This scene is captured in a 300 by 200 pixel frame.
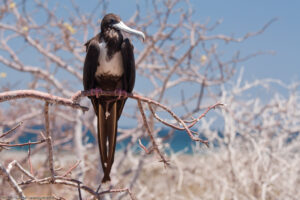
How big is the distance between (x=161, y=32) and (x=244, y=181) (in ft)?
7.10

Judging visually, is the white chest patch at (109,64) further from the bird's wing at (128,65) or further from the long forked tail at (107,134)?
the long forked tail at (107,134)

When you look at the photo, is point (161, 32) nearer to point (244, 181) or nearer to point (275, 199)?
point (244, 181)

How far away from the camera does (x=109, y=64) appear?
7.06 feet

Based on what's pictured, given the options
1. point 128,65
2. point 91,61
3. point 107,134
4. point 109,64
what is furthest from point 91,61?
point 107,134

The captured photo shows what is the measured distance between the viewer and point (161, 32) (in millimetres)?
4668

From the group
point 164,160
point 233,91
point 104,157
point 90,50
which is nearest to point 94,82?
point 90,50

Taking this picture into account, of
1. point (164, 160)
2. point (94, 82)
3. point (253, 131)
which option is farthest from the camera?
point (253, 131)

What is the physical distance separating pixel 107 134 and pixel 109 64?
0.47 m

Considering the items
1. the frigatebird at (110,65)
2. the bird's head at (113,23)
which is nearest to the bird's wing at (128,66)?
the frigatebird at (110,65)

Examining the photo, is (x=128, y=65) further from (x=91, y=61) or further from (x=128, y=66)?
(x=91, y=61)

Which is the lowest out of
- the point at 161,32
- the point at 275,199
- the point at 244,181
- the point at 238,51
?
the point at 275,199

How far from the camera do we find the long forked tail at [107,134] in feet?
5.84

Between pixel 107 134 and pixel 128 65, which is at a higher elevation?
pixel 128 65

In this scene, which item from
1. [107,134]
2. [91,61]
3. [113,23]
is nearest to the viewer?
[107,134]
